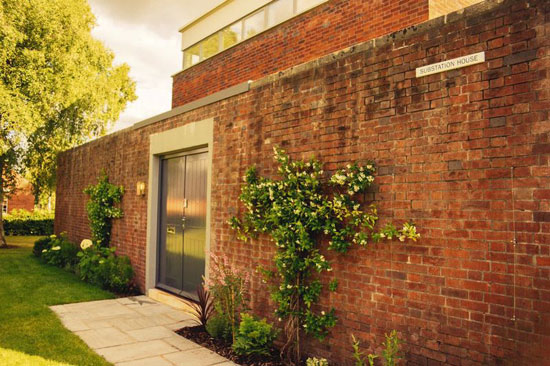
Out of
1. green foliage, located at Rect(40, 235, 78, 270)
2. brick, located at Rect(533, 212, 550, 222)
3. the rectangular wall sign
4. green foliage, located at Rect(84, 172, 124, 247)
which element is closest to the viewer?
brick, located at Rect(533, 212, 550, 222)

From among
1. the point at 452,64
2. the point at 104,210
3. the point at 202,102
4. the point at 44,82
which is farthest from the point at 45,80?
the point at 452,64

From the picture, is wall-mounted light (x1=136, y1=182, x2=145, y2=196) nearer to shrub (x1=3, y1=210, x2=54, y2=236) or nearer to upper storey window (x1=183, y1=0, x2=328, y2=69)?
upper storey window (x1=183, y1=0, x2=328, y2=69)

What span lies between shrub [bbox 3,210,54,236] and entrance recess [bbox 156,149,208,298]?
17291 millimetres

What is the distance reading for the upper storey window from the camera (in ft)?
29.7

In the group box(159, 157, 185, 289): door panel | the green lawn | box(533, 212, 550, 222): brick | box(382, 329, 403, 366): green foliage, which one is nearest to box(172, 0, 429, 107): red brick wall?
box(159, 157, 185, 289): door panel

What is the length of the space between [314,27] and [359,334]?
6.39m

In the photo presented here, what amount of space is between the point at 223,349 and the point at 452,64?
377 centimetres

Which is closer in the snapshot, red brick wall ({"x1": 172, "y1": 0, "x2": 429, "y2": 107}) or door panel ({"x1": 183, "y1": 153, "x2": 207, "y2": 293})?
door panel ({"x1": 183, "y1": 153, "x2": 207, "y2": 293})

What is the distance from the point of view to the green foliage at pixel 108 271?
316 inches

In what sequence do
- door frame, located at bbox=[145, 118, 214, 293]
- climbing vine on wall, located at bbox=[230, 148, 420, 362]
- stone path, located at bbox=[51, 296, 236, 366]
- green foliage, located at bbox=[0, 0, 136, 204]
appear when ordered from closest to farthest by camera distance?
climbing vine on wall, located at bbox=[230, 148, 420, 362]
stone path, located at bbox=[51, 296, 236, 366]
door frame, located at bbox=[145, 118, 214, 293]
green foliage, located at bbox=[0, 0, 136, 204]

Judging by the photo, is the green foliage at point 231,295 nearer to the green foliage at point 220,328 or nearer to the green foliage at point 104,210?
the green foliage at point 220,328

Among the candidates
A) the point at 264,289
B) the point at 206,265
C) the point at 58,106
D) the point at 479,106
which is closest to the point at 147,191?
the point at 206,265

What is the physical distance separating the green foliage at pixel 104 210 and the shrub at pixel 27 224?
1462cm

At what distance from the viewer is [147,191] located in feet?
26.4
